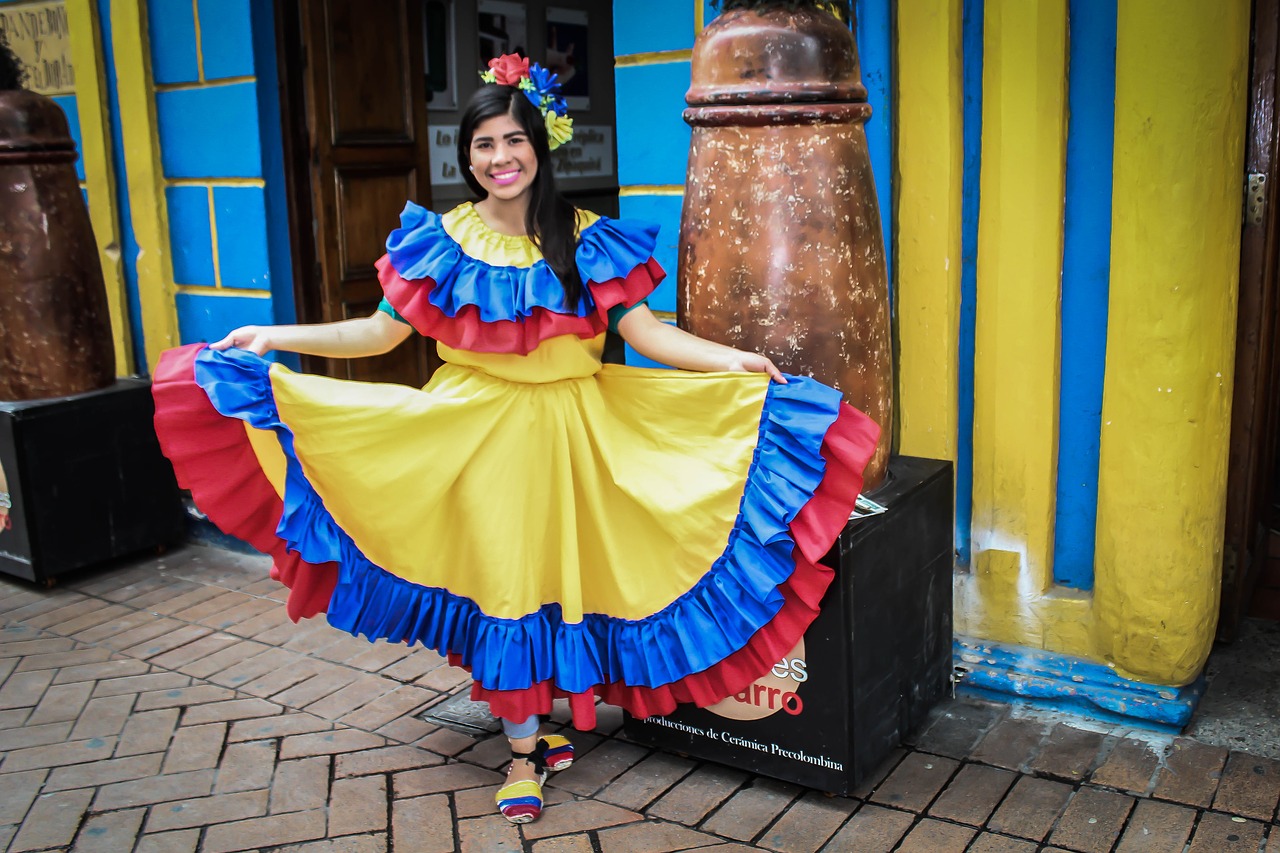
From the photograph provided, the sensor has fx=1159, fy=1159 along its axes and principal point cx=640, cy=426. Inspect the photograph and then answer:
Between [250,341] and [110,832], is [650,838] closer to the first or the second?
[110,832]

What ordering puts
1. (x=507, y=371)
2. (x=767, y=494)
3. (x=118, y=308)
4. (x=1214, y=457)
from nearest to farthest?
(x=767, y=494) < (x=507, y=371) < (x=1214, y=457) < (x=118, y=308)

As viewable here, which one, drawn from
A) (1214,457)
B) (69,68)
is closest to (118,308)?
(69,68)

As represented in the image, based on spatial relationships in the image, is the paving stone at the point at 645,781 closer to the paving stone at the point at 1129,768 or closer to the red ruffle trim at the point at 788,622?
the red ruffle trim at the point at 788,622

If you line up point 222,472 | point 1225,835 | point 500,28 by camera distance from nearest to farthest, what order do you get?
point 1225,835, point 222,472, point 500,28

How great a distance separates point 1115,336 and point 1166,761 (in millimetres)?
1060

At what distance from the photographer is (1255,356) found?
323cm

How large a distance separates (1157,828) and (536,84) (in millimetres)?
2202

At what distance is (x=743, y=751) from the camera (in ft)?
9.32

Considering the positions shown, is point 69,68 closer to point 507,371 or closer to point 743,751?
point 507,371

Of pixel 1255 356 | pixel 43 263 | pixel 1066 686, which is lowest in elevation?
pixel 1066 686

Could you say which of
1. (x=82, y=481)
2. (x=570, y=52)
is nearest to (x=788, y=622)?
(x=82, y=481)

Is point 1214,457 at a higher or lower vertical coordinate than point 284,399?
lower

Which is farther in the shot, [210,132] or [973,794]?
[210,132]

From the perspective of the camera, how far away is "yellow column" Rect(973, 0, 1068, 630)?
2.96 m
